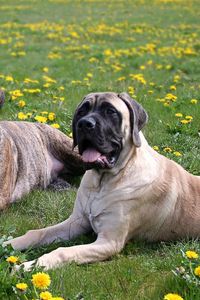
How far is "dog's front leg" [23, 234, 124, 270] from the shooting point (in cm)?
384

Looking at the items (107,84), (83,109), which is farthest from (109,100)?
(107,84)

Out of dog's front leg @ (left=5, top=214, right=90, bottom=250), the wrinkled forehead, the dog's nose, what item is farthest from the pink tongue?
dog's front leg @ (left=5, top=214, right=90, bottom=250)

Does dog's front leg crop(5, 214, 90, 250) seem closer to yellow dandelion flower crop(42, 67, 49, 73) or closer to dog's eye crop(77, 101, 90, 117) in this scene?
dog's eye crop(77, 101, 90, 117)

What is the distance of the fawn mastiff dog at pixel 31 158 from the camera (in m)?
5.36

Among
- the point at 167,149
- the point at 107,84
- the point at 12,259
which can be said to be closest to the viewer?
the point at 12,259

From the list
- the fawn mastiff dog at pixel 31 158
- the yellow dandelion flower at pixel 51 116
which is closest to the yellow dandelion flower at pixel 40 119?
the yellow dandelion flower at pixel 51 116

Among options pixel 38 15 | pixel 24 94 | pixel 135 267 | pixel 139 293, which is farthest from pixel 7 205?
pixel 38 15

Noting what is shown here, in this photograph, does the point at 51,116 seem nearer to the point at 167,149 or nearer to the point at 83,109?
the point at 167,149

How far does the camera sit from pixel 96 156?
4.27m

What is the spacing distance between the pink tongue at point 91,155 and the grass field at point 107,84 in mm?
700

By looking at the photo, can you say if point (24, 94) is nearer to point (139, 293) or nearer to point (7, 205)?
point (7, 205)

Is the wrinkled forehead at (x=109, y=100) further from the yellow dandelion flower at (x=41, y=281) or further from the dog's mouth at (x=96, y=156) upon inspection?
the yellow dandelion flower at (x=41, y=281)

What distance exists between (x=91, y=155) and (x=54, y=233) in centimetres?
71

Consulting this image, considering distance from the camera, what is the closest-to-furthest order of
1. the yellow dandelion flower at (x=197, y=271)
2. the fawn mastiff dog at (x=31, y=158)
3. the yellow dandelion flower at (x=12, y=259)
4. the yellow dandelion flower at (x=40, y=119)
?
the yellow dandelion flower at (x=197, y=271) < the yellow dandelion flower at (x=12, y=259) < the fawn mastiff dog at (x=31, y=158) < the yellow dandelion flower at (x=40, y=119)
